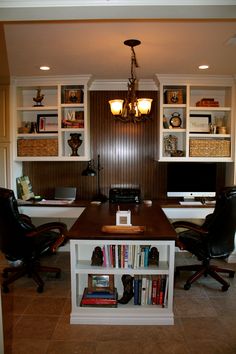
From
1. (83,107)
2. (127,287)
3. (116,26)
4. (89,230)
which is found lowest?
(127,287)

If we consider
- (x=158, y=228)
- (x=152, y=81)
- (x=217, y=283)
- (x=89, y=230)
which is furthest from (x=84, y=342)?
(x=152, y=81)

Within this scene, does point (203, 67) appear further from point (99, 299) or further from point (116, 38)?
point (99, 299)

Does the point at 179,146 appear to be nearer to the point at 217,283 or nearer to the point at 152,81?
the point at 152,81

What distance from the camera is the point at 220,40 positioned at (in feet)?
9.00

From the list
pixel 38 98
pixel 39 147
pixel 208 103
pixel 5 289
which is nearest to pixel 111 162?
pixel 39 147

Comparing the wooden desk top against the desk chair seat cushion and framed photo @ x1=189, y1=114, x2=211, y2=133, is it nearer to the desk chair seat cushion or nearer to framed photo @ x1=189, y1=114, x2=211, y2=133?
the desk chair seat cushion

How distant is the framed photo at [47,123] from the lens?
4406 mm

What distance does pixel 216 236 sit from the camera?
3.11m

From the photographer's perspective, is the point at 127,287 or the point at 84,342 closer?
the point at 84,342

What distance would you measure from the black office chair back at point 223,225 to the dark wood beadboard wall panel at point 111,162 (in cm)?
148

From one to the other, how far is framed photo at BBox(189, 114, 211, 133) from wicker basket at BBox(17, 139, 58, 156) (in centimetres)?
193

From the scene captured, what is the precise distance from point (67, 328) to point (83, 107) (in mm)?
2773

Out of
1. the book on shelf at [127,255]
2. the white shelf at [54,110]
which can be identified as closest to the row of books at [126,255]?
the book on shelf at [127,255]

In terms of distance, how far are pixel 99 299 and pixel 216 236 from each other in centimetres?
131
